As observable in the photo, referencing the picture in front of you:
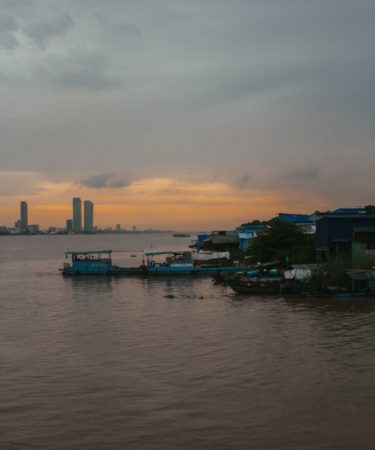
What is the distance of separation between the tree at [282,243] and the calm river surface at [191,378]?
47.3 feet

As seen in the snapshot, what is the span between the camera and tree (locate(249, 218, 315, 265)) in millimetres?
40812

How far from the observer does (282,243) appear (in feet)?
138

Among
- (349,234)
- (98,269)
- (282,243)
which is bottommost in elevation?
(98,269)

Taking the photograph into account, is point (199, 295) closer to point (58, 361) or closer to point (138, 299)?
point (138, 299)

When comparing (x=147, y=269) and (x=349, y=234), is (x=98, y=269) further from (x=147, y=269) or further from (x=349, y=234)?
(x=349, y=234)

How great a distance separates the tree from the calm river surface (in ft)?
47.3

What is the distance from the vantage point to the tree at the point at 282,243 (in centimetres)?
4081

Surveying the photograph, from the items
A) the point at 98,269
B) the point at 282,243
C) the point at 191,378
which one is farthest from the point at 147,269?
the point at 191,378

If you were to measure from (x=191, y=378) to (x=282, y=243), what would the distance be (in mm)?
29364

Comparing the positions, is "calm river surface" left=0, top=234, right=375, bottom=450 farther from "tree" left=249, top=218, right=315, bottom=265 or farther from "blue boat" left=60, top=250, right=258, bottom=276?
"blue boat" left=60, top=250, right=258, bottom=276

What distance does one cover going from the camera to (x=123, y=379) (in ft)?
46.0

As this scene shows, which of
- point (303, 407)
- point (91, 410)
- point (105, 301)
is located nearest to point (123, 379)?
point (91, 410)

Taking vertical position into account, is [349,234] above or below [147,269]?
above

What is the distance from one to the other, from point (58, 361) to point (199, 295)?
1709cm
